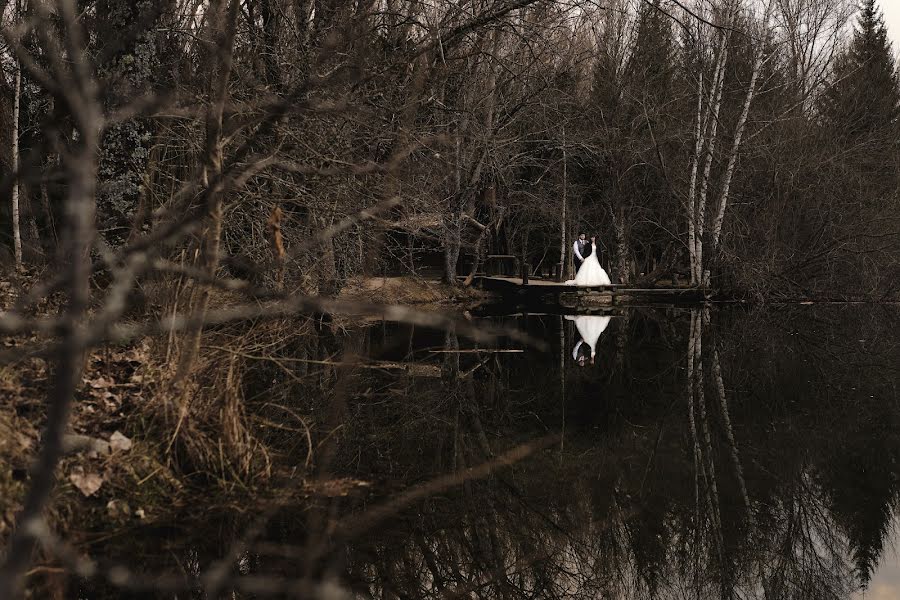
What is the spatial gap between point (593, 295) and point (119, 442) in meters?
20.1

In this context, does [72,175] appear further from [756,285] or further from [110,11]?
[756,285]

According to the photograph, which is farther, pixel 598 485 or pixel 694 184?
pixel 694 184

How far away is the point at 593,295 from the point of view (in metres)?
25.0

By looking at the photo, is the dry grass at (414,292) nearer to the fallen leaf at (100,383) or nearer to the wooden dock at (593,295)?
the wooden dock at (593,295)

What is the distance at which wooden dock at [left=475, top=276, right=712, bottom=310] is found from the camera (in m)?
25.0

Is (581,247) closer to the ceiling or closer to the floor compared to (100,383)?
closer to the ceiling

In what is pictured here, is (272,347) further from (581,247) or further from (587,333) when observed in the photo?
(581,247)

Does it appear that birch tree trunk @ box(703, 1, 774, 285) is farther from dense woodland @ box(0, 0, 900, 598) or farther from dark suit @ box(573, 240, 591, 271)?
dark suit @ box(573, 240, 591, 271)

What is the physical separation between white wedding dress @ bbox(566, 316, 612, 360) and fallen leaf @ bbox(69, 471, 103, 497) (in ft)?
31.2

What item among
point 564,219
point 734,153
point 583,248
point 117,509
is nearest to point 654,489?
point 117,509

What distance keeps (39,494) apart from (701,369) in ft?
40.8

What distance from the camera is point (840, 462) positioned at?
25.4ft

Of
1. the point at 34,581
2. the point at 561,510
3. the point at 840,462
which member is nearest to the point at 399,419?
the point at 561,510

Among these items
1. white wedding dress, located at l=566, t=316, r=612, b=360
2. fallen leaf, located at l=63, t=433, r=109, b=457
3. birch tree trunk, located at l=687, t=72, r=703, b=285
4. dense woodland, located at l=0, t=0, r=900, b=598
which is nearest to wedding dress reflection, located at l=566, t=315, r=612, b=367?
white wedding dress, located at l=566, t=316, r=612, b=360
